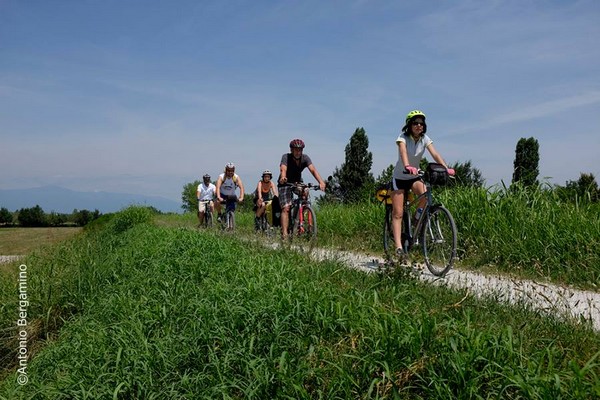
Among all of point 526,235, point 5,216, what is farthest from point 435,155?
point 5,216

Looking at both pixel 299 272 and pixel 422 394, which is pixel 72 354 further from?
pixel 422 394

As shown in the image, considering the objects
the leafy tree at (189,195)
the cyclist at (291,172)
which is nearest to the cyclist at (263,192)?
the cyclist at (291,172)

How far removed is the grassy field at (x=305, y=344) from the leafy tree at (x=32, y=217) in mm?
32067

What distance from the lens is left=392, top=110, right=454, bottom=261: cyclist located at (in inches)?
236

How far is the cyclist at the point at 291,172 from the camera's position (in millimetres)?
8445

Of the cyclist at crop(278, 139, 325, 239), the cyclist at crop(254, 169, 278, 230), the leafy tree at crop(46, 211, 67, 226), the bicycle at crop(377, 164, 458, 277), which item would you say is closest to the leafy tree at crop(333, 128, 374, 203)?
the cyclist at crop(254, 169, 278, 230)

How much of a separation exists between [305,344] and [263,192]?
8980mm

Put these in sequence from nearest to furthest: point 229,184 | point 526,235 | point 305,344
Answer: point 305,344, point 526,235, point 229,184

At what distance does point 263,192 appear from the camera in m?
12.1

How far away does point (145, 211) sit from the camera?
70.9 ft

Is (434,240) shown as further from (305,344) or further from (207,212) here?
(207,212)

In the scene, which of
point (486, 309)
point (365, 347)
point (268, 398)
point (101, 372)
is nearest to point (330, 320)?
point (365, 347)

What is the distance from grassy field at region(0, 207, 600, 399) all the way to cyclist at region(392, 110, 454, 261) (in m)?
1.30

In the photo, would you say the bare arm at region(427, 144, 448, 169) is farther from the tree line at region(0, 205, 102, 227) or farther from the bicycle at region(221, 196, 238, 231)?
the tree line at region(0, 205, 102, 227)
